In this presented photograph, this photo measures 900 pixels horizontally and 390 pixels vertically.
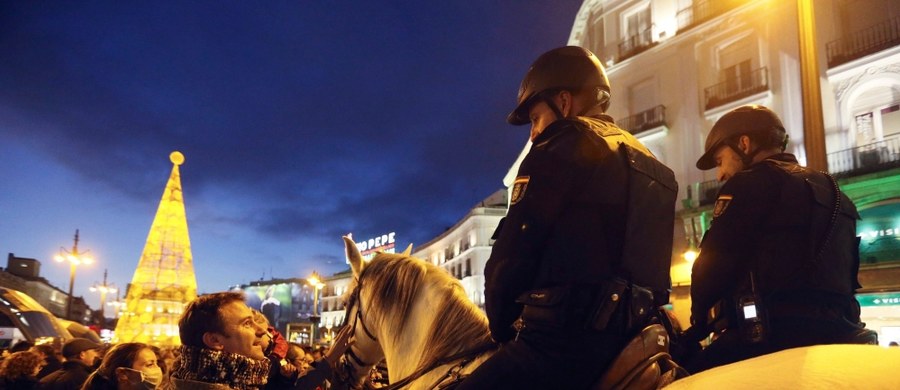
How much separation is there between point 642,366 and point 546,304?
1.42ft

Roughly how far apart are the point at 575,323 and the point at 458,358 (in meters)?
1.10

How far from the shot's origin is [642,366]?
2232mm

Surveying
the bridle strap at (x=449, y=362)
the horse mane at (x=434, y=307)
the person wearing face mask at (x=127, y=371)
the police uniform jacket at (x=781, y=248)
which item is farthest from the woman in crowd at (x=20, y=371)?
the police uniform jacket at (x=781, y=248)

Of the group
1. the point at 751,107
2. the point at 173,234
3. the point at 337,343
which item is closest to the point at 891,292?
the point at 751,107

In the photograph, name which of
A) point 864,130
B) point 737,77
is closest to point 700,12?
point 737,77

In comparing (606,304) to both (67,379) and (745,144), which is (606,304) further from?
(67,379)

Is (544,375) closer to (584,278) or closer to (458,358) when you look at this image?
(584,278)

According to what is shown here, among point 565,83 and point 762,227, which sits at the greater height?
point 565,83

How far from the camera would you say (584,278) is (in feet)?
7.38

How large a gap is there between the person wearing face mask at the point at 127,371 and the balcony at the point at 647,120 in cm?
2292

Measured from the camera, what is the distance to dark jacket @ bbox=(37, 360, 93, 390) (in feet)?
20.8

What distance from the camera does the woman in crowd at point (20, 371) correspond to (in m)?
6.85

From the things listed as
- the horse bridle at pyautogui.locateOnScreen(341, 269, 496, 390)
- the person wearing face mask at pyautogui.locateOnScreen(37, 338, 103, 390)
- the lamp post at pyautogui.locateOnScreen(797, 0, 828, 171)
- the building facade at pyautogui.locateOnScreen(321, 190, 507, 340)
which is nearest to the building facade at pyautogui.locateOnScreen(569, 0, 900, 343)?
the lamp post at pyautogui.locateOnScreen(797, 0, 828, 171)

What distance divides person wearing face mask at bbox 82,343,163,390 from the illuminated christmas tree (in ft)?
59.4
